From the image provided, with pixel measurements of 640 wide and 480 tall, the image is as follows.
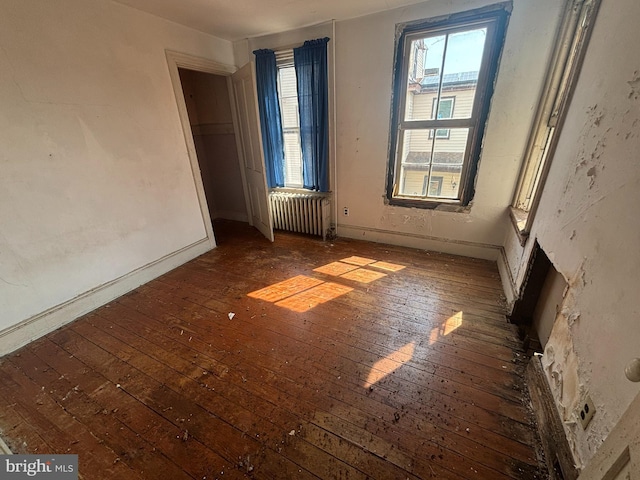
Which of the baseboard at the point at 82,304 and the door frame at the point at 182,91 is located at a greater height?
the door frame at the point at 182,91

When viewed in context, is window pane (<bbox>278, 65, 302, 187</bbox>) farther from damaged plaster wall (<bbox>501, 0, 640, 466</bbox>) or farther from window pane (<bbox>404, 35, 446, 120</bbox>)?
damaged plaster wall (<bbox>501, 0, 640, 466</bbox>)

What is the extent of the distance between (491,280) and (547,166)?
123cm

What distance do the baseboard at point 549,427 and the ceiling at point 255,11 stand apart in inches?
129

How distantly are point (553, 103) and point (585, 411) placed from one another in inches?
97.5

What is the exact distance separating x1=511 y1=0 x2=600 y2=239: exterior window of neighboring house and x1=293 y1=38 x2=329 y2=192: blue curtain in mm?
2166

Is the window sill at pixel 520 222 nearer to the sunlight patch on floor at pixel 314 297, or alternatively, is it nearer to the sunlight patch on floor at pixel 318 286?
the sunlight patch on floor at pixel 318 286

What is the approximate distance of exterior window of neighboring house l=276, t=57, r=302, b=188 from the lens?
334 centimetres

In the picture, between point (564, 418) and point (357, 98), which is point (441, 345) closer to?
point (564, 418)

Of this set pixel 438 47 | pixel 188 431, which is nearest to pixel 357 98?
pixel 438 47

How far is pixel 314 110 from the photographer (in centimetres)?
325

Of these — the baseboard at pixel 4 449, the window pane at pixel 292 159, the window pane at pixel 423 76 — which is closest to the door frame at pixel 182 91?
the window pane at pixel 292 159

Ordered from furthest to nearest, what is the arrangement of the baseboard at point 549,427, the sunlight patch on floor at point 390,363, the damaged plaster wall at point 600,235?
the sunlight patch on floor at point 390,363 < the baseboard at point 549,427 < the damaged plaster wall at point 600,235

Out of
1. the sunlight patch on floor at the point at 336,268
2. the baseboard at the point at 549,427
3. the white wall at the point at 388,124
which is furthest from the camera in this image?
the sunlight patch on floor at the point at 336,268

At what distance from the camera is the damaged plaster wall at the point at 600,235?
36.8 inches
